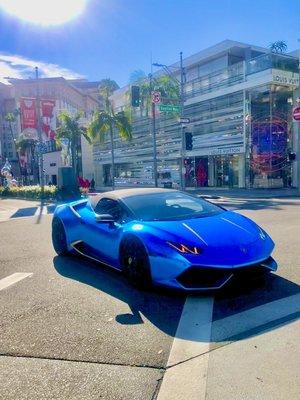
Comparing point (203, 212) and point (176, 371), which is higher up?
point (203, 212)

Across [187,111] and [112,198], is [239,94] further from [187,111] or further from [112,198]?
[112,198]

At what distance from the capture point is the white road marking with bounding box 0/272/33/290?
5.32 meters

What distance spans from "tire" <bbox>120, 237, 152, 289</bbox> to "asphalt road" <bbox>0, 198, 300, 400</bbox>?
0.14m

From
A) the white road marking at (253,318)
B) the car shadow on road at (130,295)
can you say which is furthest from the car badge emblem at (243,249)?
the car shadow on road at (130,295)

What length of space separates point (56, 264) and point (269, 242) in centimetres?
343

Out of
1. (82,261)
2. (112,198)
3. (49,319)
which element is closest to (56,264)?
(82,261)

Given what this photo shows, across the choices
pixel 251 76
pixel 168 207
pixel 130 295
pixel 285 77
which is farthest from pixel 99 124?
pixel 130 295

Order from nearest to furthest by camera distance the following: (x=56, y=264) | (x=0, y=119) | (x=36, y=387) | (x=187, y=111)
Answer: (x=36, y=387), (x=56, y=264), (x=187, y=111), (x=0, y=119)

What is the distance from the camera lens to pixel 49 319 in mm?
4000

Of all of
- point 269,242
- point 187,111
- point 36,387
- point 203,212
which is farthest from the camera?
point 187,111

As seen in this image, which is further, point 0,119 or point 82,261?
point 0,119

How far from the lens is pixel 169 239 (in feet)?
14.6

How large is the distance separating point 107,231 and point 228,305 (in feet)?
6.79

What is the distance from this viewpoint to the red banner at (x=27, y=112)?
88.4 ft
